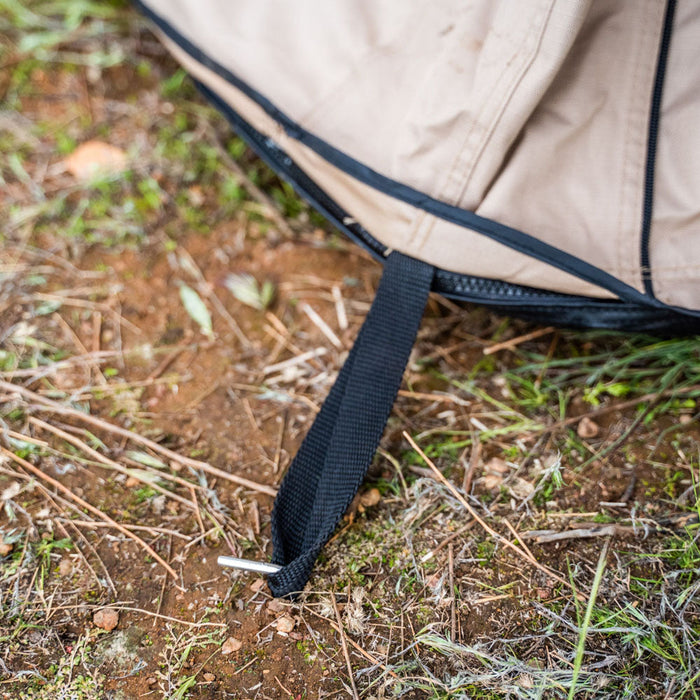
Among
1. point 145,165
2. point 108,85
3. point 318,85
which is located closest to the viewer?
point 318,85

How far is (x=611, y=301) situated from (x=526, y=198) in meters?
0.28

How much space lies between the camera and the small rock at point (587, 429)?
132 centimetres

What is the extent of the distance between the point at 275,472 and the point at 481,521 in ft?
1.47

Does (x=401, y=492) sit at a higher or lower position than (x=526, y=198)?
lower

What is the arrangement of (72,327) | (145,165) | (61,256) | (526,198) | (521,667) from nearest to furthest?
1. (521,667)
2. (526,198)
3. (72,327)
4. (61,256)
5. (145,165)

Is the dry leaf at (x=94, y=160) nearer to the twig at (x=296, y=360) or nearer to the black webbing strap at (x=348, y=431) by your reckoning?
the twig at (x=296, y=360)

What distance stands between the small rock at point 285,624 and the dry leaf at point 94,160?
1.37 m

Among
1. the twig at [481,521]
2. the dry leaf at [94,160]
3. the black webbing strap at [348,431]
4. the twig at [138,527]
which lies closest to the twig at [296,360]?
the black webbing strap at [348,431]

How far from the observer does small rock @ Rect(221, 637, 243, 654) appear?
1083 mm

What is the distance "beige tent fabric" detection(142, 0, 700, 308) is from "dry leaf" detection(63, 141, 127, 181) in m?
0.85

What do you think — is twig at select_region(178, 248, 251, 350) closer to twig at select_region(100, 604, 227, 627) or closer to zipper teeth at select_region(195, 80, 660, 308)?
zipper teeth at select_region(195, 80, 660, 308)

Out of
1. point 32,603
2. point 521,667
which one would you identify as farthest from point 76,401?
point 521,667

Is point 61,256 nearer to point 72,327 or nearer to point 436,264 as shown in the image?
point 72,327

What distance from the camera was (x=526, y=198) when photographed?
1.21 meters
